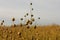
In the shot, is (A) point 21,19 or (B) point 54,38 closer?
(B) point 54,38

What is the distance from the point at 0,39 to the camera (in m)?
3.95

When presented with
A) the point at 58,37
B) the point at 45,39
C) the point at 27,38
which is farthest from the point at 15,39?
the point at 58,37

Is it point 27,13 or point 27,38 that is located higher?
point 27,13

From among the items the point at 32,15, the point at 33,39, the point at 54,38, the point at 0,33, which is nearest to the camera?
the point at 33,39

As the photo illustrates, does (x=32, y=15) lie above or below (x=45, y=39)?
above

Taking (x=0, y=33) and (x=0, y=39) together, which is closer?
(x=0, y=39)

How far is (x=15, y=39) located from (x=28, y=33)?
53 cm

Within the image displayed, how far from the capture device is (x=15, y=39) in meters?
3.72

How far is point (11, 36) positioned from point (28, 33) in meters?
Result: 0.36

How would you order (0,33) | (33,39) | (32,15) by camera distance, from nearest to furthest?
1. (33,39)
2. (32,15)
3. (0,33)

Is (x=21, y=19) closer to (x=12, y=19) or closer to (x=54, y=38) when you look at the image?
(x=12, y=19)

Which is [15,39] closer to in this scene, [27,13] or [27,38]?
[27,38]

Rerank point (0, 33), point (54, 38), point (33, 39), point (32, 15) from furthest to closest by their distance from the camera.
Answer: point (0, 33) → point (32, 15) → point (54, 38) → point (33, 39)

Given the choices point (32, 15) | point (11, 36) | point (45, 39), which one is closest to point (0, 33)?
point (11, 36)
